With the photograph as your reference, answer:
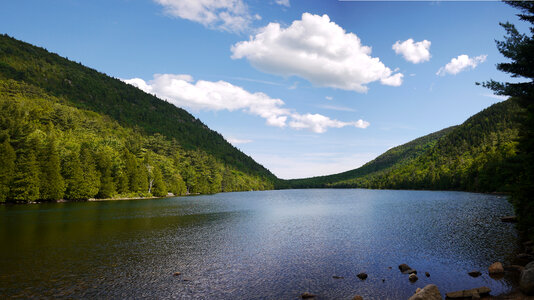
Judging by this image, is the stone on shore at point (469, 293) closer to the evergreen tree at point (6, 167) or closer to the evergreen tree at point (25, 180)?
the evergreen tree at point (25, 180)

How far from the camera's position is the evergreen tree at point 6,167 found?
79188mm

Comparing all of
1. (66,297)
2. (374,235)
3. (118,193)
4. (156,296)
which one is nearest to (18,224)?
(66,297)

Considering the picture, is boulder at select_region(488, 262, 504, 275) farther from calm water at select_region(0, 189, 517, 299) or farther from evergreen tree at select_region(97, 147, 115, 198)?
evergreen tree at select_region(97, 147, 115, 198)

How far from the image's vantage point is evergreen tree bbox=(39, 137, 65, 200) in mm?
89125

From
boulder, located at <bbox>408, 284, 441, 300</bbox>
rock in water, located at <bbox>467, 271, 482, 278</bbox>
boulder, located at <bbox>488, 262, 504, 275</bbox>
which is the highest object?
boulder, located at <bbox>408, 284, 441, 300</bbox>

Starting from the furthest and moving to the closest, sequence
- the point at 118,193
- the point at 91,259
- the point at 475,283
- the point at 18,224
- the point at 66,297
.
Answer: the point at 118,193 < the point at 18,224 < the point at 91,259 < the point at 475,283 < the point at 66,297

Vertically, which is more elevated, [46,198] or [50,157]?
[50,157]

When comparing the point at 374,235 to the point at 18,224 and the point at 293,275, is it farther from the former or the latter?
the point at 18,224

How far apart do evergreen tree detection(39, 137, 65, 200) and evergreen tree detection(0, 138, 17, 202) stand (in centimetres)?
804

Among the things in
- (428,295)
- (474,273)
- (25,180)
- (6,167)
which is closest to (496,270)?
(474,273)

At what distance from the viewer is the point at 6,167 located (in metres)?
80.2

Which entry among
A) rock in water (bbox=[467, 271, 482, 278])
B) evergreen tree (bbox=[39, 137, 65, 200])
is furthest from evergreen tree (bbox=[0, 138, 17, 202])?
rock in water (bbox=[467, 271, 482, 278])

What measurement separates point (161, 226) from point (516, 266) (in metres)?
47.8

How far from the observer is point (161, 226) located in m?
49.2
